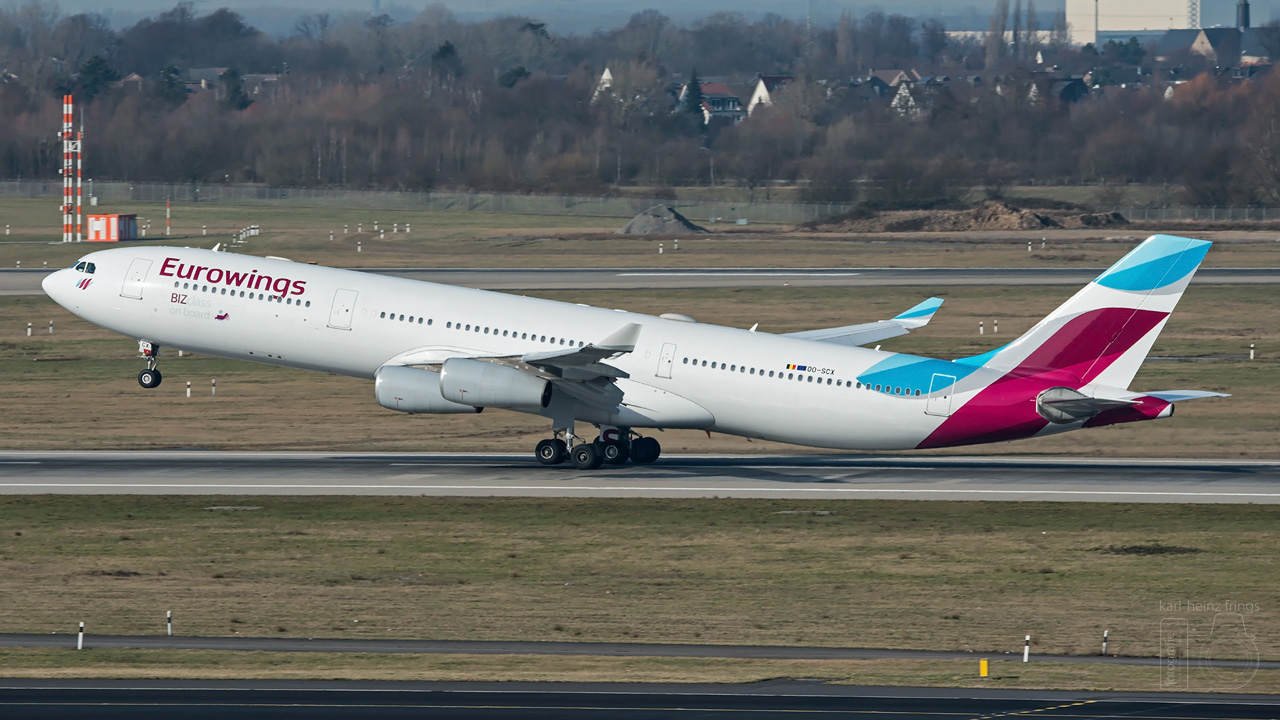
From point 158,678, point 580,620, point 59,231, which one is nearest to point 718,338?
point 580,620

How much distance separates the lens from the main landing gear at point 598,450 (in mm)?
52938

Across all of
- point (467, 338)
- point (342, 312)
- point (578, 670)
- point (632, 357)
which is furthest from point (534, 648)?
point (342, 312)

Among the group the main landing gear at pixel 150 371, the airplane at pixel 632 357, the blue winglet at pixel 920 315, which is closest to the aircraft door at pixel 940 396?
the airplane at pixel 632 357

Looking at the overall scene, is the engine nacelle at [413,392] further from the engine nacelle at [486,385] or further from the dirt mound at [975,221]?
the dirt mound at [975,221]

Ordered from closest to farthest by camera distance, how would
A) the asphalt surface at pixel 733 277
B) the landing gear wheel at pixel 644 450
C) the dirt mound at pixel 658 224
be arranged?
the landing gear wheel at pixel 644 450, the asphalt surface at pixel 733 277, the dirt mound at pixel 658 224

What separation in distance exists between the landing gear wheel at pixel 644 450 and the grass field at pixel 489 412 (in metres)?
4.82

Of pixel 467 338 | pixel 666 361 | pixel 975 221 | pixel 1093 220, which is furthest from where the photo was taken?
pixel 975 221

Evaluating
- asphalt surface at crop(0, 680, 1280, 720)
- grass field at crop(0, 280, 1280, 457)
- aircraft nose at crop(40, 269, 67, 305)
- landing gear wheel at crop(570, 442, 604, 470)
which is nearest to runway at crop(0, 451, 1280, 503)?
landing gear wheel at crop(570, 442, 604, 470)

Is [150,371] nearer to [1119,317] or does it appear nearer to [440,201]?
[1119,317]

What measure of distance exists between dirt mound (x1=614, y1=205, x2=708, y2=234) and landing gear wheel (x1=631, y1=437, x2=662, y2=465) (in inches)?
3378

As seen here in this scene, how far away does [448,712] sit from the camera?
2600cm

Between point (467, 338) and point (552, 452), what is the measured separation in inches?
185

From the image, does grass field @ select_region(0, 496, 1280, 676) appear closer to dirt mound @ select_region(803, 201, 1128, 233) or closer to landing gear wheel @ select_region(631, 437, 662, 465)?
landing gear wheel @ select_region(631, 437, 662, 465)

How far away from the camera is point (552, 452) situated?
175 feet
